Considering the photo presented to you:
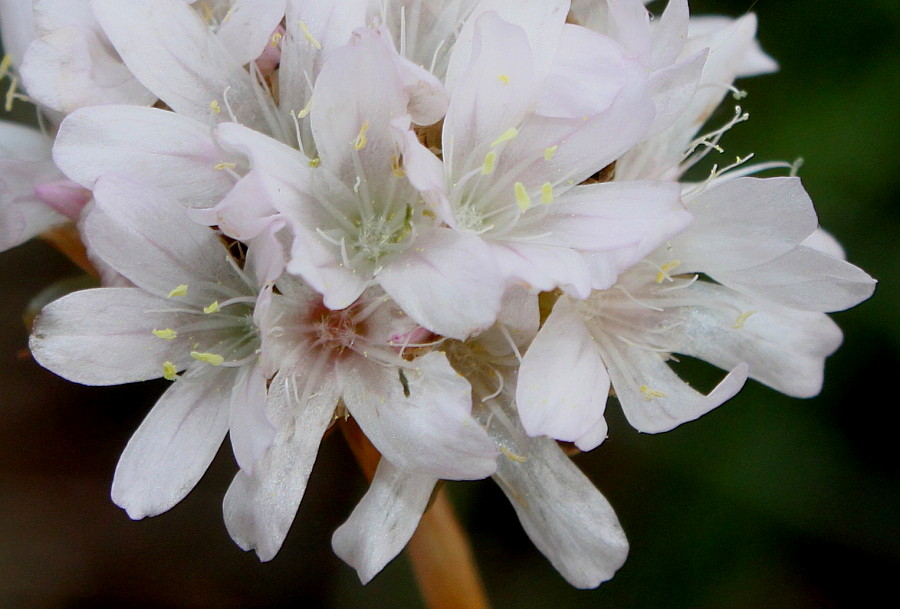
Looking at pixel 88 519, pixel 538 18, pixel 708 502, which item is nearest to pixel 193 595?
pixel 88 519

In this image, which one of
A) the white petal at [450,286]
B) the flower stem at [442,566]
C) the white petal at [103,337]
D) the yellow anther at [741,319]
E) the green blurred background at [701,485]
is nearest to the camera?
the white petal at [450,286]

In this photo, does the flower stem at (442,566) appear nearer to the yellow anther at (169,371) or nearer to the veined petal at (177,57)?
the yellow anther at (169,371)

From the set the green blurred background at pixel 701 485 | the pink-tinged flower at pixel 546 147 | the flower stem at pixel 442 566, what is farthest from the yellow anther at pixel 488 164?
the green blurred background at pixel 701 485

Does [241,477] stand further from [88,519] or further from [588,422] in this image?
[88,519]

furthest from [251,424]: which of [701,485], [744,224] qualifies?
[701,485]

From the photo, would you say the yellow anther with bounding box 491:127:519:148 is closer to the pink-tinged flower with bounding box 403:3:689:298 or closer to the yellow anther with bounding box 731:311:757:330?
the pink-tinged flower with bounding box 403:3:689:298

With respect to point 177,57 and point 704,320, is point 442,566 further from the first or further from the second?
point 177,57
